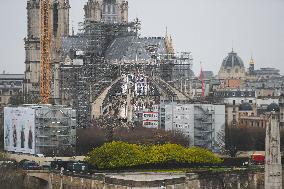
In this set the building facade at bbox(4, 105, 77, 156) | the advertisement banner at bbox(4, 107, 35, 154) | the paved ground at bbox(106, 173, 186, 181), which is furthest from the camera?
the advertisement banner at bbox(4, 107, 35, 154)

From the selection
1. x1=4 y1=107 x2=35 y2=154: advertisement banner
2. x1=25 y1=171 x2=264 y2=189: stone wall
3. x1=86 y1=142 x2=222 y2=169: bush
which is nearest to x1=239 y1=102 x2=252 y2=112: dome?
x1=4 y1=107 x2=35 y2=154: advertisement banner

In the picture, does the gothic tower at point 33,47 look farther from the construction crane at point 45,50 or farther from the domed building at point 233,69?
the domed building at point 233,69

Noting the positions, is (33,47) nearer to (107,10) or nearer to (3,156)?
(107,10)

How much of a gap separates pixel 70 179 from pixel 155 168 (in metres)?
4.50

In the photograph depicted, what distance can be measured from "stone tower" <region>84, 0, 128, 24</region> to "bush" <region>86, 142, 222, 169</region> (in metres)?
28.4

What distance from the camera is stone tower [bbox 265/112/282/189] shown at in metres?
30.2

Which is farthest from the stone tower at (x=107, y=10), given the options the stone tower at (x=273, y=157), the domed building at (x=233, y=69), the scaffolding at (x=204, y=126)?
the stone tower at (x=273, y=157)

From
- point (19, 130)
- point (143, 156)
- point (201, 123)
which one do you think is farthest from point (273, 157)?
point (19, 130)

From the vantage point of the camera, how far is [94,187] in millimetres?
35906

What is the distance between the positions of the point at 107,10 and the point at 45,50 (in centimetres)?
1126

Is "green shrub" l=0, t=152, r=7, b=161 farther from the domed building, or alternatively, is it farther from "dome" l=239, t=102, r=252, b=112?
the domed building

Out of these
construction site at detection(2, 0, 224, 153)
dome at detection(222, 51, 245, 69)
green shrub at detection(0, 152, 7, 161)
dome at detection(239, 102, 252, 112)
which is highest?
dome at detection(222, 51, 245, 69)

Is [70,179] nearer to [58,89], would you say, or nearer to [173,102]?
[173,102]

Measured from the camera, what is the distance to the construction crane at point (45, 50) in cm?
5934
